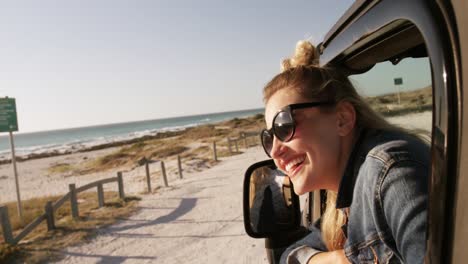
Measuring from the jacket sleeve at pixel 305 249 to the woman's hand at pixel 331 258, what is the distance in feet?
0.22

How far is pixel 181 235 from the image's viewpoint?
23.9 ft

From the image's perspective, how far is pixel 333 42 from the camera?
1.49 m

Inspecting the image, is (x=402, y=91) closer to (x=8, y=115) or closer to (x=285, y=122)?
(x=285, y=122)

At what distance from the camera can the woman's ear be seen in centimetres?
147

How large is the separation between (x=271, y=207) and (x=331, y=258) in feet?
2.83

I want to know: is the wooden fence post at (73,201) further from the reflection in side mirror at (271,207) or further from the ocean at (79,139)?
the ocean at (79,139)

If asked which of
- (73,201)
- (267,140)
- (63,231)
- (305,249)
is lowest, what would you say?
(63,231)

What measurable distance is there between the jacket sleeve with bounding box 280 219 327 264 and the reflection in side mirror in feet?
1.19

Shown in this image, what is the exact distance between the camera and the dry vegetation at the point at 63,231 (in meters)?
7.06

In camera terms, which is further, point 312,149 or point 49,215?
point 49,215

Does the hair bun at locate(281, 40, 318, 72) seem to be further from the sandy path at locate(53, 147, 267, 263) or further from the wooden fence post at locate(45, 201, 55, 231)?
the wooden fence post at locate(45, 201, 55, 231)

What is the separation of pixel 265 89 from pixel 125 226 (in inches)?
303

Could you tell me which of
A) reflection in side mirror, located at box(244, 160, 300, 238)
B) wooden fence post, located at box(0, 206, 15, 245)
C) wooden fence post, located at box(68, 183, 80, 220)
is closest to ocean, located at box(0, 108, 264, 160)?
wooden fence post, located at box(68, 183, 80, 220)

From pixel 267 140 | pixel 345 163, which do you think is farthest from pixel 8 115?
pixel 345 163
